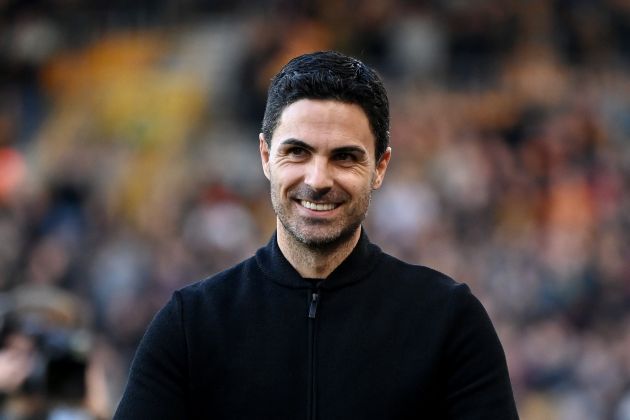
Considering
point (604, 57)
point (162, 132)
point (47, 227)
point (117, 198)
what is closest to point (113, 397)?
point (47, 227)

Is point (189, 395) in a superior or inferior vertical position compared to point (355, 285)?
inferior

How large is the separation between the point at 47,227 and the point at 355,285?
883cm

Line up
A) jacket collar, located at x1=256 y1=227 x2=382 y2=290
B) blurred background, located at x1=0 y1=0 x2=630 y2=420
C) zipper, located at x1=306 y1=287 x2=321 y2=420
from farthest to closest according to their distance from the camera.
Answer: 1. blurred background, located at x1=0 y1=0 x2=630 y2=420
2. jacket collar, located at x1=256 y1=227 x2=382 y2=290
3. zipper, located at x1=306 y1=287 x2=321 y2=420

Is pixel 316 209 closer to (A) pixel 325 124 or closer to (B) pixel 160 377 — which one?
(A) pixel 325 124

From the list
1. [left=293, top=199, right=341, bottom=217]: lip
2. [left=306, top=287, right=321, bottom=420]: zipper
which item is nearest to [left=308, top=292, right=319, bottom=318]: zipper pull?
[left=306, top=287, right=321, bottom=420]: zipper

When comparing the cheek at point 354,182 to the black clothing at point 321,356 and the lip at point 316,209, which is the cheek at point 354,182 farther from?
the black clothing at point 321,356

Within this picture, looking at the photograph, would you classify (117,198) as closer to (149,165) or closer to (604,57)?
(149,165)

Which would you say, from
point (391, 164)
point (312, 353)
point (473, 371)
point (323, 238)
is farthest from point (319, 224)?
point (391, 164)

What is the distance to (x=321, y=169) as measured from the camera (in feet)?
9.10

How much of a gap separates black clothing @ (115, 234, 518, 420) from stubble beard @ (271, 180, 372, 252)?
0.09 meters

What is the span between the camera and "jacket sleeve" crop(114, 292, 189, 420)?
2777mm

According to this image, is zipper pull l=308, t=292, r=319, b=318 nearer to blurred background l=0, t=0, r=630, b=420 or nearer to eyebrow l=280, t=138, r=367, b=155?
eyebrow l=280, t=138, r=367, b=155

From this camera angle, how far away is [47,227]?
11.5m

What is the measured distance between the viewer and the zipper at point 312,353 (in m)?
2.74
